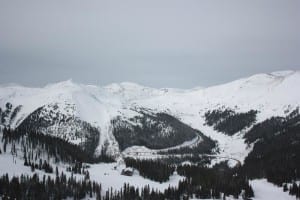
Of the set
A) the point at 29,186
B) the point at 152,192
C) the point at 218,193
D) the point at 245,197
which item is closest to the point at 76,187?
the point at 29,186

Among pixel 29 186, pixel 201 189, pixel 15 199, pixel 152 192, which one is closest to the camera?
pixel 15 199

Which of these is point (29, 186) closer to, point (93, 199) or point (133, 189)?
point (93, 199)

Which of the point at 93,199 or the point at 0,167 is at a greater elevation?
the point at 0,167

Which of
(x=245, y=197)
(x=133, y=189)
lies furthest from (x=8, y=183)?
(x=245, y=197)

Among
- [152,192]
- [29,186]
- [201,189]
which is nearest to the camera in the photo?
[29,186]

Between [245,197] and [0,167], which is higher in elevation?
[0,167]

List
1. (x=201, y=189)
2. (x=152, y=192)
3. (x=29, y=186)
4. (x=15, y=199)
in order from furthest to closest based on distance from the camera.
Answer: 1. (x=201, y=189)
2. (x=152, y=192)
3. (x=29, y=186)
4. (x=15, y=199)

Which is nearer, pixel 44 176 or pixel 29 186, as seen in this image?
pixel 29 186

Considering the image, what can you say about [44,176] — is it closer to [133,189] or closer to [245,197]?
[133,189]

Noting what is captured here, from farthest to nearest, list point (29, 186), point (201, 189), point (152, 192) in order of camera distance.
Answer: point (201, 189)
point (152, 192)
point (29, 186)
